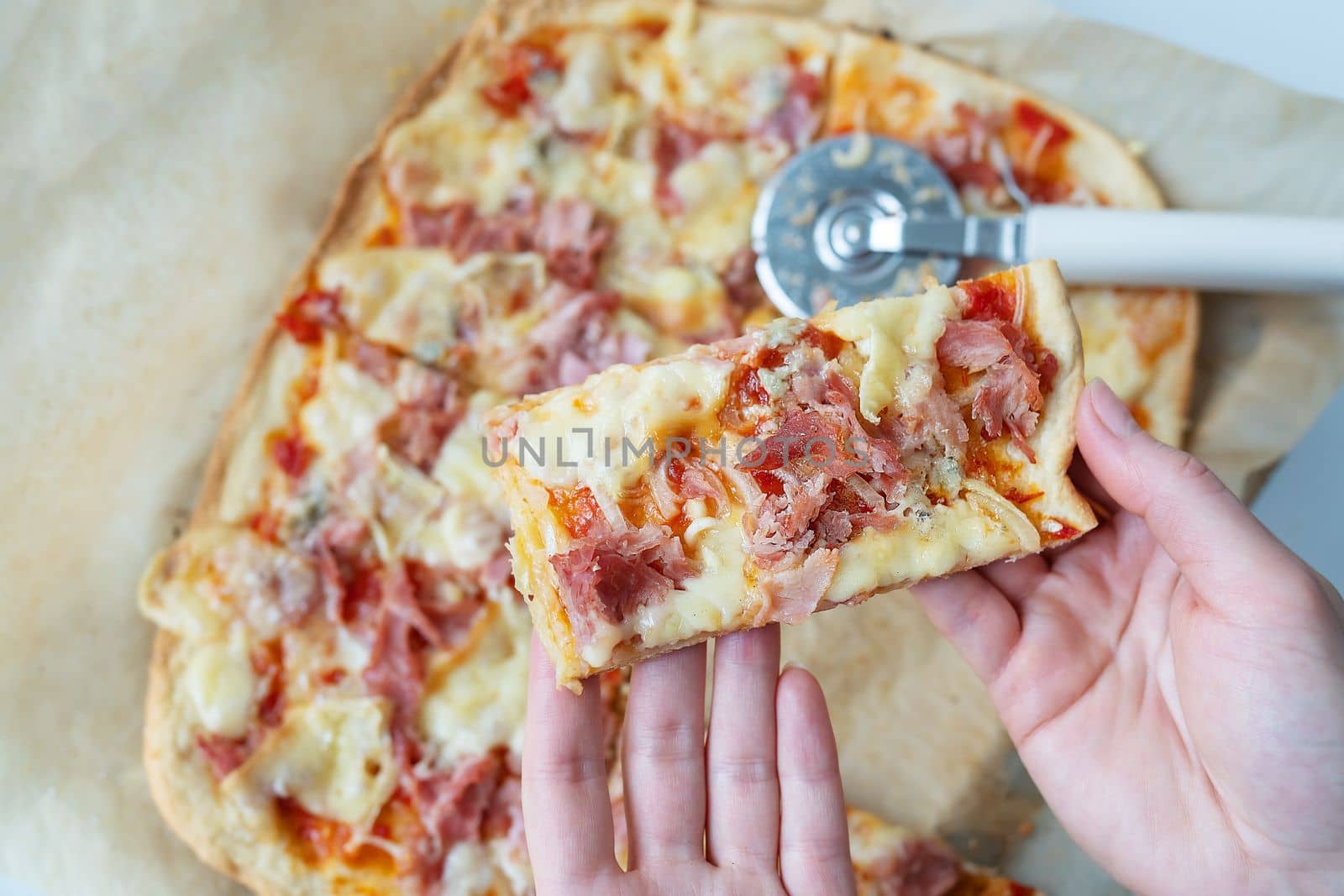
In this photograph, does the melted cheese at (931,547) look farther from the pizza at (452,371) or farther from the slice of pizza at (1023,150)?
the slice of pizza at (1023,150)

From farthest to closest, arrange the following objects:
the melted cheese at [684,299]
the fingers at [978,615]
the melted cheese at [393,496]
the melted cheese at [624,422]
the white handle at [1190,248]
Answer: the melted cheese at [684,299] → the melted cheese at [393,496] → the white handle at [1190,248] → the fingers at [978,615] → the melted cheese at [624,422]

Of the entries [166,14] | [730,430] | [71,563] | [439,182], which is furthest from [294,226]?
[730,430]

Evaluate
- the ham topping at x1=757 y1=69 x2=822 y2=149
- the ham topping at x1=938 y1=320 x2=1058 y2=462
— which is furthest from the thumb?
the ham topping at x1=757 y1=69 x2=822 y2=149

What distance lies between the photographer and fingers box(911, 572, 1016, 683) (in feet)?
9.98

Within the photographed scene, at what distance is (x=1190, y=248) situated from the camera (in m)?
3.61

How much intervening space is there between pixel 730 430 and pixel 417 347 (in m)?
1.71

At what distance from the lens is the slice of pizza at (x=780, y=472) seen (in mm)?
2463

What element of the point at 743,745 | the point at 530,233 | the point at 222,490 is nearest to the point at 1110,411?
the point at 743,745

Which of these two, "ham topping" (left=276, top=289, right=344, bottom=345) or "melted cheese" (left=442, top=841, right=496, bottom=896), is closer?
"melted cheese" (left=442, top=841, right=496, bottom=896)

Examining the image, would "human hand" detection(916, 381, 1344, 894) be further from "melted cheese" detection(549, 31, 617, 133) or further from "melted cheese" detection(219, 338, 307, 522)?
"melted cheese" detection(219, 338, 307, 522)

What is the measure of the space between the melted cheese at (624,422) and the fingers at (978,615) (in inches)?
39.5

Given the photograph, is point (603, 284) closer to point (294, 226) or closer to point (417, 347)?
point (417, 347)

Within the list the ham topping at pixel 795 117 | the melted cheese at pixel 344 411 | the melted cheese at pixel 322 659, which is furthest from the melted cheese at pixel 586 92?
the melted cheese at pixel 322 659

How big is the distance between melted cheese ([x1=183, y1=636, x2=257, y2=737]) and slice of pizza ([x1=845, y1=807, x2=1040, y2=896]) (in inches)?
83.6
